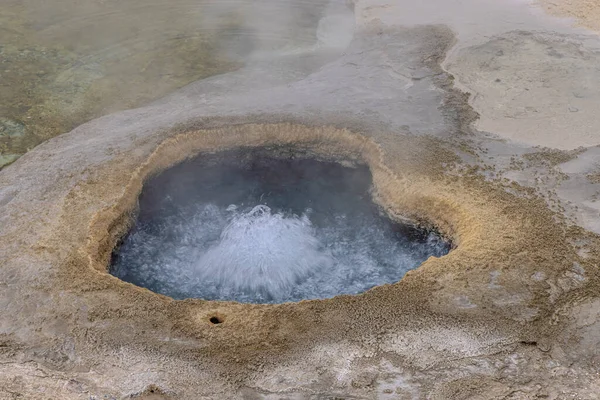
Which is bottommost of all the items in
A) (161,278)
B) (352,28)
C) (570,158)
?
(161,278)

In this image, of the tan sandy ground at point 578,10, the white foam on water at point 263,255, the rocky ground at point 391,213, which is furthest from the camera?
the tan sandy ground at point 578,10

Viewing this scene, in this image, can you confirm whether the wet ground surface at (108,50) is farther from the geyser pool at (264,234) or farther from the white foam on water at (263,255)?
the white foam on water at (263,255)

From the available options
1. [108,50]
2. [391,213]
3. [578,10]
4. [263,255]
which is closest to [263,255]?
[263,255]

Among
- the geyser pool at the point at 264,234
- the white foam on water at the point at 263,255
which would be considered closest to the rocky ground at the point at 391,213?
the geyser pool at the point at 264,234

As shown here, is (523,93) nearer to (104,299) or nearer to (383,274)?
(383,274)

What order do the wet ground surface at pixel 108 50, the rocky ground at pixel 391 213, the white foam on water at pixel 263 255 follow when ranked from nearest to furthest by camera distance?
1. the rocky ground at pixel 391 213
2. the white foam on water at pixel 263 255
3. the wet ground surface at pixel 108 50

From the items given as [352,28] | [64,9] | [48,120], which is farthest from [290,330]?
[64,9]

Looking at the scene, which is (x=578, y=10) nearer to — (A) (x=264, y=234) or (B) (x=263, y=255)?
(A) (x=264, y=234)
